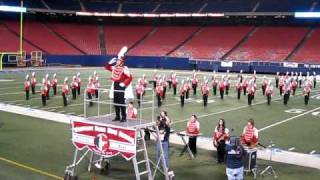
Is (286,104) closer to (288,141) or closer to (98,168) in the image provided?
(288,141)

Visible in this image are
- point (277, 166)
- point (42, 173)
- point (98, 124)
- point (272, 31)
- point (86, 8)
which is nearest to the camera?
point (98, 124)

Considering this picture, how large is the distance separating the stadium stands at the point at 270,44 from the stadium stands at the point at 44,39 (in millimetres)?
22439

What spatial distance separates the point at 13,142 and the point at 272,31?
165 ft

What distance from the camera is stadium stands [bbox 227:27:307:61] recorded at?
186 feet

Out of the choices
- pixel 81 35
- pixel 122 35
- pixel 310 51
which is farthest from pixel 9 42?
pixel 310 51

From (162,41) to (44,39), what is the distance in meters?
16.7

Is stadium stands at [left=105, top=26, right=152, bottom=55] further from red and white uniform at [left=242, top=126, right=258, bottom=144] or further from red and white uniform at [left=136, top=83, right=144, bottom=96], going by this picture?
red and white uniform at [left=242, top=126, right=258, bottom=144]

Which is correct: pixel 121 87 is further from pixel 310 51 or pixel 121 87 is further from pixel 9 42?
pixel 9 42

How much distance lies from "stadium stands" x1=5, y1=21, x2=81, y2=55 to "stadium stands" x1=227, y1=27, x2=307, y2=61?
883 inches

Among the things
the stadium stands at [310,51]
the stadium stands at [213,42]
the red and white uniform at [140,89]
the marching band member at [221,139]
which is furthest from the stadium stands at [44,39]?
the marching band member at [221,139]

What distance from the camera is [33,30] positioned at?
206ft

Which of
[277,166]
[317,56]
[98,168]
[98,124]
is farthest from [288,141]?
[317,56]

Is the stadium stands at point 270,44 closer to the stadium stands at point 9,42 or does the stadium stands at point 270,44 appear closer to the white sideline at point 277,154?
the stadium stands at point 9,42

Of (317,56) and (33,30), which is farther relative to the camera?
(33,30)
